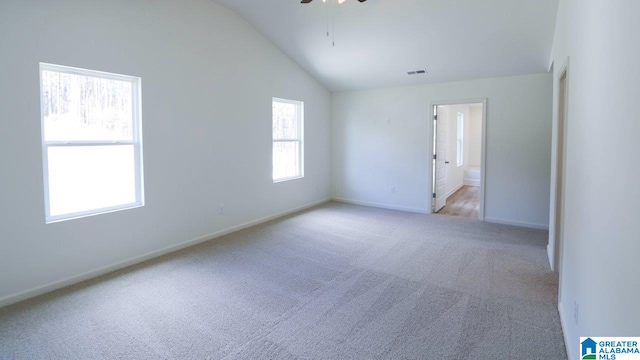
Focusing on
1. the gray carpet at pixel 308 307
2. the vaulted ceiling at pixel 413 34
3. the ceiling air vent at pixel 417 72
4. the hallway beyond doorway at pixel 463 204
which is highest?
the vaulted ceiling at pixel 413 34

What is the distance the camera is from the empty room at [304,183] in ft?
6.88

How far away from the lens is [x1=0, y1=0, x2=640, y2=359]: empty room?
2.10 metres

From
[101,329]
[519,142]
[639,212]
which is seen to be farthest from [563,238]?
[101,329]

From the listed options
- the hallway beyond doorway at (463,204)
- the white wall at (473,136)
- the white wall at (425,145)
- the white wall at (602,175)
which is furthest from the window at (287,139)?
the white wall at (473,136)

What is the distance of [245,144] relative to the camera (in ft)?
16.5

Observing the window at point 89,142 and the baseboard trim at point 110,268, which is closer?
the baseboard trim at point 110,268

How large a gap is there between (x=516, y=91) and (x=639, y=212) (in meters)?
4.79

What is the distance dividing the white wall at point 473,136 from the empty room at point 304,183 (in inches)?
161

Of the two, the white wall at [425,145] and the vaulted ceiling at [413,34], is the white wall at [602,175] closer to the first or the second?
the vaulted ceiling at [413,34]

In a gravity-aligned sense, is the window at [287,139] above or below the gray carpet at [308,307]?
above

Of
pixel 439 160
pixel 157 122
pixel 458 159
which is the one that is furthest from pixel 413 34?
pixel 458 159

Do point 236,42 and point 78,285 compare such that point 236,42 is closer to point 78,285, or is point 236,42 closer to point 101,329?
point 78,285

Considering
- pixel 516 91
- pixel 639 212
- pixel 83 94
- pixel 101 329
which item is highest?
pixel 516 91

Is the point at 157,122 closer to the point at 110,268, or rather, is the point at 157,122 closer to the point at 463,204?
the point at 110,268
